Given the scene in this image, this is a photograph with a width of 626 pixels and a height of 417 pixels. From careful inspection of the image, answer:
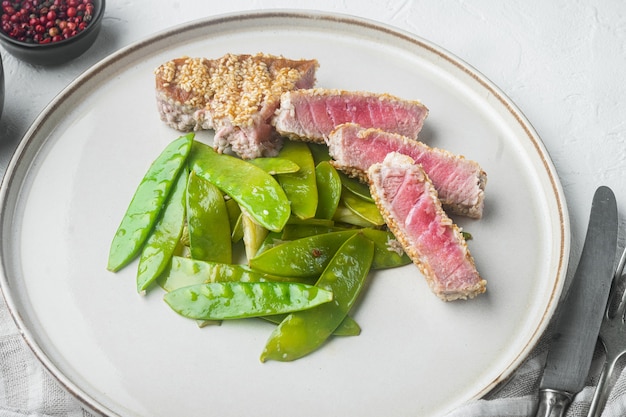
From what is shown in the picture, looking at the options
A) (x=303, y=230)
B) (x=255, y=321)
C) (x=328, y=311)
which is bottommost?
(x=255, y=321)

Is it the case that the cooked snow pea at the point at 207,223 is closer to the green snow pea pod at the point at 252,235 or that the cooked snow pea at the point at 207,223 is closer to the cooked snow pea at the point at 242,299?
the green snow pea pod at the point at 252,235

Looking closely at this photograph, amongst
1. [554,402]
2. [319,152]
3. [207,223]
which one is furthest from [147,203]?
[554,402]

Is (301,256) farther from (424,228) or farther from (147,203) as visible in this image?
(147,203)

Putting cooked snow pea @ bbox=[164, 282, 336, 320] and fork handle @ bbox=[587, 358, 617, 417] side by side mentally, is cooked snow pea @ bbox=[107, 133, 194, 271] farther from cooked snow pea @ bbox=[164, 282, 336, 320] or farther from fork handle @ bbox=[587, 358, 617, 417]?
fork handle @ bbox=[587, 358, 617, 417]

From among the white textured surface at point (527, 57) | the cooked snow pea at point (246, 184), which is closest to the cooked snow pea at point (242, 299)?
the cooked snow pea at point (246, 184)

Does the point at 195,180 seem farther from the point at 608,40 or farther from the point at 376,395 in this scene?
the point at 608,40

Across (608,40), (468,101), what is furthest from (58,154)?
(608,40)
